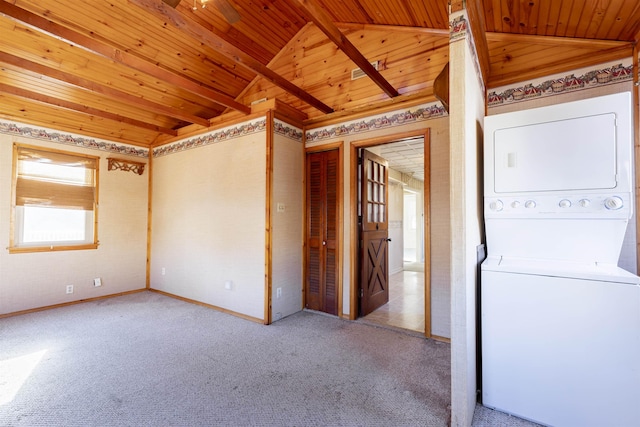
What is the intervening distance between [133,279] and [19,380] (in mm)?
2721

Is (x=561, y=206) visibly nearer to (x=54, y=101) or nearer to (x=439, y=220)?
(x=439, y=220)

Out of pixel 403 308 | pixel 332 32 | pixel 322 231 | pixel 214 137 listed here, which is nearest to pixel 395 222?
pixel 403 308

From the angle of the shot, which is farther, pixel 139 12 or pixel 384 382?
pixel 139 12

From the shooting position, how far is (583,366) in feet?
5.16

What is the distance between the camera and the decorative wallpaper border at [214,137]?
3.58 metres

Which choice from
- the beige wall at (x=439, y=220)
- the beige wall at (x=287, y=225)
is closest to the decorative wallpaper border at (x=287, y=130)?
the beige wall at (x=287, y=225)

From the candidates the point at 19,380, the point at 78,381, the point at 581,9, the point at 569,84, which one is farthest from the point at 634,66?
the point at 19,380

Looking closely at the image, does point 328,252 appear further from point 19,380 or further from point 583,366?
point 19,380

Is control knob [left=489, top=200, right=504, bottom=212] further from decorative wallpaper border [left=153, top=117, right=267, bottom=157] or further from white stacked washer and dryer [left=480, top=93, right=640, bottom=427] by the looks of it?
decorative wallpaper border [left=153, top=117, right=267, bottom=157]

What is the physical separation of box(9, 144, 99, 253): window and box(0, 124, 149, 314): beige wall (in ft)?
0.26

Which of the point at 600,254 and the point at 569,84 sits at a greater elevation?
the point at 569,84

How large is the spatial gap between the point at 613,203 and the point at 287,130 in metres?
3.08

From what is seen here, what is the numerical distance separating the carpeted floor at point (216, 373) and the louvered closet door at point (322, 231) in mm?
Answer: 367

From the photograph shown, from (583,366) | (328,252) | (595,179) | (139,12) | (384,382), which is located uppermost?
(139,12)
